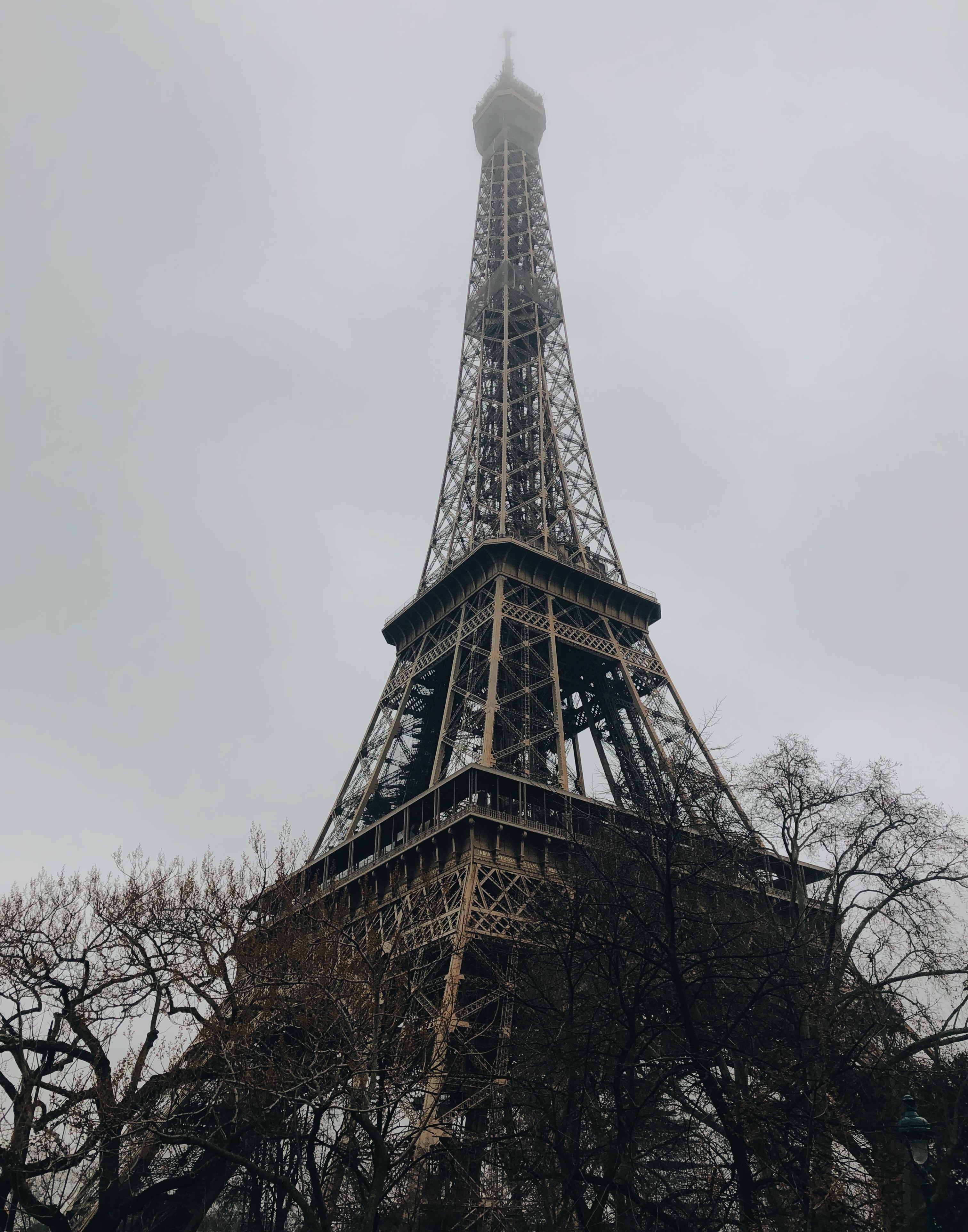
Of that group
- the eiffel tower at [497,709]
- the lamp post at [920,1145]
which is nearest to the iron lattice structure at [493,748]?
the eiffel tower at [497,709]

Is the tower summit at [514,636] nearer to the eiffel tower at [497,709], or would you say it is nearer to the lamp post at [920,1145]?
the eiffel tower at [497,709]

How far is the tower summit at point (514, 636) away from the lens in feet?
119

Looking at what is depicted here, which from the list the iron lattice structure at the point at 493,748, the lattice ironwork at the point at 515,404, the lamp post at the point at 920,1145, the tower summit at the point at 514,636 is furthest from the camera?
the lattice ironwork at the point at 515,404

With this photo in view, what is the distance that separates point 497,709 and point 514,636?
634 cm

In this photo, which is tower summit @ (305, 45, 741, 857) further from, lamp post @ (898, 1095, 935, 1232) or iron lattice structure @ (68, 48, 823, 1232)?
lamp post @ (898, 1095, 935, 1232)

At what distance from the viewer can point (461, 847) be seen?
31.8m

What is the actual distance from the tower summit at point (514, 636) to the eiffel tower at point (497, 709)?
120 millimetres

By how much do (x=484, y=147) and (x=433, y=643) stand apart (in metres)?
48.3

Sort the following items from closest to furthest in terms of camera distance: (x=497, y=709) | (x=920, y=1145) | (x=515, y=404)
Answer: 1. (x=920, y=1145)
2. (x=497, y=709)
3. (x=515, y=404)

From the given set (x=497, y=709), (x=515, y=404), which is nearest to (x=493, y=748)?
(x=497, y=709)

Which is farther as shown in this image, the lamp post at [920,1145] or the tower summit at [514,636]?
the tower summit at [514,636]

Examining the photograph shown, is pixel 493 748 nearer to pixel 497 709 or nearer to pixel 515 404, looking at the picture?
pixel 497 709

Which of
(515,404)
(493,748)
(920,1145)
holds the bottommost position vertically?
(920,1145)

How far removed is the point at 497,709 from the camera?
37656 mm
